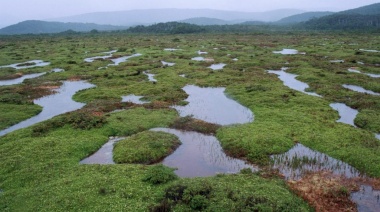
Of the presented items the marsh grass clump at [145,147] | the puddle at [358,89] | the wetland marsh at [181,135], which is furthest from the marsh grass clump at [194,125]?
the puddle at [358,89]

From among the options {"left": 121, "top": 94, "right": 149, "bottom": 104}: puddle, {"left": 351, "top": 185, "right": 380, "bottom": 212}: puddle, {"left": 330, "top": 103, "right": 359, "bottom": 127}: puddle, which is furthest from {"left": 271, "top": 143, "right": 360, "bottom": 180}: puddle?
{"left": 121, "top": 94, "right": 149, "bottom": 104}: puddle

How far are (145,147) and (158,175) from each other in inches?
238

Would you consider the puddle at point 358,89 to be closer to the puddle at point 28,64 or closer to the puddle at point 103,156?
the puddle at point 103,156

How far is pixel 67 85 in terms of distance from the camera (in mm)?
51156

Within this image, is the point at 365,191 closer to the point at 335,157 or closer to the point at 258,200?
the point at 335,157

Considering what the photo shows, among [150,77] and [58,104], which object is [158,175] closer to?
[58,104]

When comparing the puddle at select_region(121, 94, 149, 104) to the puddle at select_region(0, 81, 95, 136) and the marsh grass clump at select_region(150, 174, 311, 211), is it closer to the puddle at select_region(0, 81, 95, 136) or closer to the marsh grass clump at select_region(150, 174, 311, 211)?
the puddle at select_region(0, 81, 95, 136)

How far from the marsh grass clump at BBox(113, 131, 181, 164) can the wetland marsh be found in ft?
0.33

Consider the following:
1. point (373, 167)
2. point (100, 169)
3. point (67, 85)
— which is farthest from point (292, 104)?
point (67, 85)

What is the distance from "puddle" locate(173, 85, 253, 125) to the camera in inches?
1330

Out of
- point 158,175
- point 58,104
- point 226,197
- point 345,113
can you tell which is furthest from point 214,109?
point 58,104

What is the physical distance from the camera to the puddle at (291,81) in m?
45.6

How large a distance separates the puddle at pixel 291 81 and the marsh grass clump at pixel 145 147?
81.2 ft

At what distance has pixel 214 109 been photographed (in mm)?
37438
